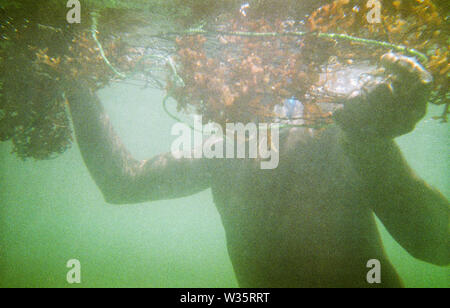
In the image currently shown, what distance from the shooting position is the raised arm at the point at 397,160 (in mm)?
1697

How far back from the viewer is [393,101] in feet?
5.56

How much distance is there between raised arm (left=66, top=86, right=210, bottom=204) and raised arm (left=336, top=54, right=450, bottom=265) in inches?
83.8

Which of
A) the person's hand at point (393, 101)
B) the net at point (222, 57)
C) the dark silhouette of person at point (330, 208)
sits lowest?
the dark silhouette of person at point (330, 208)

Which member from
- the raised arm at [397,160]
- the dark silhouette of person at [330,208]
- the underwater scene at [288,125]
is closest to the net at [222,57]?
the underwater scene at [288,125]

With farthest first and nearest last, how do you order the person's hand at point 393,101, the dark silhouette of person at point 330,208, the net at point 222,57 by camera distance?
the net at point 222,57, the dark silhouette of person at point 330,208, the person's hand at point 393,101

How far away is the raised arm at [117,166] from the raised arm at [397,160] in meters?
2.13

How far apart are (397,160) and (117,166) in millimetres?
3782

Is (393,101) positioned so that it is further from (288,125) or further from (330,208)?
(330,208)

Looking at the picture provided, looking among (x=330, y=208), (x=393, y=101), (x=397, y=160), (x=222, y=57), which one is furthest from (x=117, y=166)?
(x=397, y=160)

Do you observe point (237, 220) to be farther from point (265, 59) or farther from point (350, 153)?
point (265, 59)

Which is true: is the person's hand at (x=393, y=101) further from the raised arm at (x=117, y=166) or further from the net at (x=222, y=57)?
the raised arm at (x=117, y=166)

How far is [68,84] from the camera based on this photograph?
3.62 meters

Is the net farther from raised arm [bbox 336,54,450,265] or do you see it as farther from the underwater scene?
raised arm [bbox 336,54,450,265]

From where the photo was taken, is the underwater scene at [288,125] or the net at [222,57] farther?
the net at [222,57]
